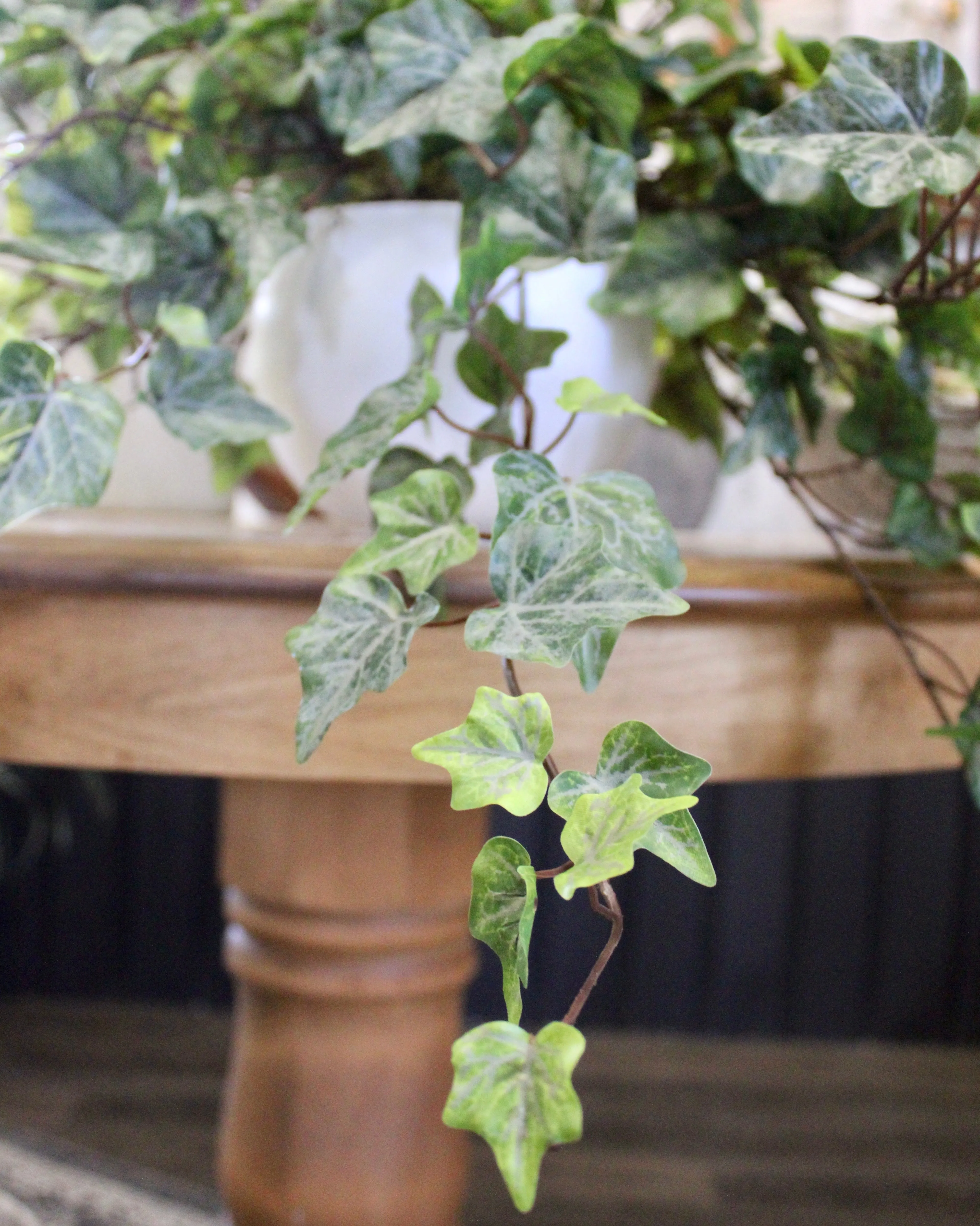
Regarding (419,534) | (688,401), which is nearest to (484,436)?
(419,534)

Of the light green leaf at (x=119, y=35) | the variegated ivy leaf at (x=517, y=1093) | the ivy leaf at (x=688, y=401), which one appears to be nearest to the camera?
the variegated ivy leaf at (x=517, y=1093)

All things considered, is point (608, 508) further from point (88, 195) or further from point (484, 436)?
point (88, 195)

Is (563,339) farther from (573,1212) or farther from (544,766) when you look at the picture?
(573,1212)

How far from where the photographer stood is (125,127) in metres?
0.49

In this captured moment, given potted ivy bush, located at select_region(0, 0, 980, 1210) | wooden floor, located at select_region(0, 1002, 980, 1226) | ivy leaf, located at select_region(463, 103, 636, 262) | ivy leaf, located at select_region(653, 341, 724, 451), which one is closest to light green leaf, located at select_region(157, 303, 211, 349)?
potted ivy bush, located at select_region(0, 0, 980, 1210)

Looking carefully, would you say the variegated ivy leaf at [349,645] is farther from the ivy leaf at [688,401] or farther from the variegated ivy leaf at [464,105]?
the ivy leaf at [688,401]

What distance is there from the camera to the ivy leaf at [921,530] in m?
0.45

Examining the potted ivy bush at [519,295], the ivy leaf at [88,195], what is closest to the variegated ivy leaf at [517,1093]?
the potted ivy bush at [519,295]

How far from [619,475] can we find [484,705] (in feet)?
0.35

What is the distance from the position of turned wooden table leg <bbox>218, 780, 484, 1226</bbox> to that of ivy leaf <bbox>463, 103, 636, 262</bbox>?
244mm

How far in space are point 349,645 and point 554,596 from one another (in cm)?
6

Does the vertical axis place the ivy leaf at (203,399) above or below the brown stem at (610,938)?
above

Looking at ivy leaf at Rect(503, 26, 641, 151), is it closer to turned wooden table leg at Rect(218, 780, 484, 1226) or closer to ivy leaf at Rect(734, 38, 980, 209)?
ivy leaf at Rect(734, 38, 980, 209)

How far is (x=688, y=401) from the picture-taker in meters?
0.67
